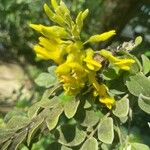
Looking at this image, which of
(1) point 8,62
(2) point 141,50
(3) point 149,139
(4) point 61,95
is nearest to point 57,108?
(4) point 61,95

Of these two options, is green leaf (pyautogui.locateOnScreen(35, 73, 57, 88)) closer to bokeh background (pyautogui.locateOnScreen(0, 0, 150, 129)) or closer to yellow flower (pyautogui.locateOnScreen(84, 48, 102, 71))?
yellow flower (pyautogui.locateOnScreen(84, 48, 102, 71))

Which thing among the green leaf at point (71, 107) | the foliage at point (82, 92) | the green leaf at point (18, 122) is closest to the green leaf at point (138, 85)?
the foliage at point (82, 92)

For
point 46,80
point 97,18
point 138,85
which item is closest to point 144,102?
point 138,85

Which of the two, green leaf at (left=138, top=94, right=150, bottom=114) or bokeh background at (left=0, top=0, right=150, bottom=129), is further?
bokeh background at (left=0, top=0, right=150, bottom=129)

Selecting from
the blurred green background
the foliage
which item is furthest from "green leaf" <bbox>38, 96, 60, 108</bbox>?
the blurred green background

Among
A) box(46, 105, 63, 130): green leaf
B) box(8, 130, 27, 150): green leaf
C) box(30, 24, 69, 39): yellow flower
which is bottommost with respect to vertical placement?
box(8, 130, 27, 150): green leaf

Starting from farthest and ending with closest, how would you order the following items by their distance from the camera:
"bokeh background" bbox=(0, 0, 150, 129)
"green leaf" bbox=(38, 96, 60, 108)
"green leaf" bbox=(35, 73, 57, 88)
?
"bokeh background" bbox=(0, 0, 150, 129) → "green leaf" bbox=(35, 73, 57, 88) → "green leaf" bbox=(38, 96, 60, 108)
